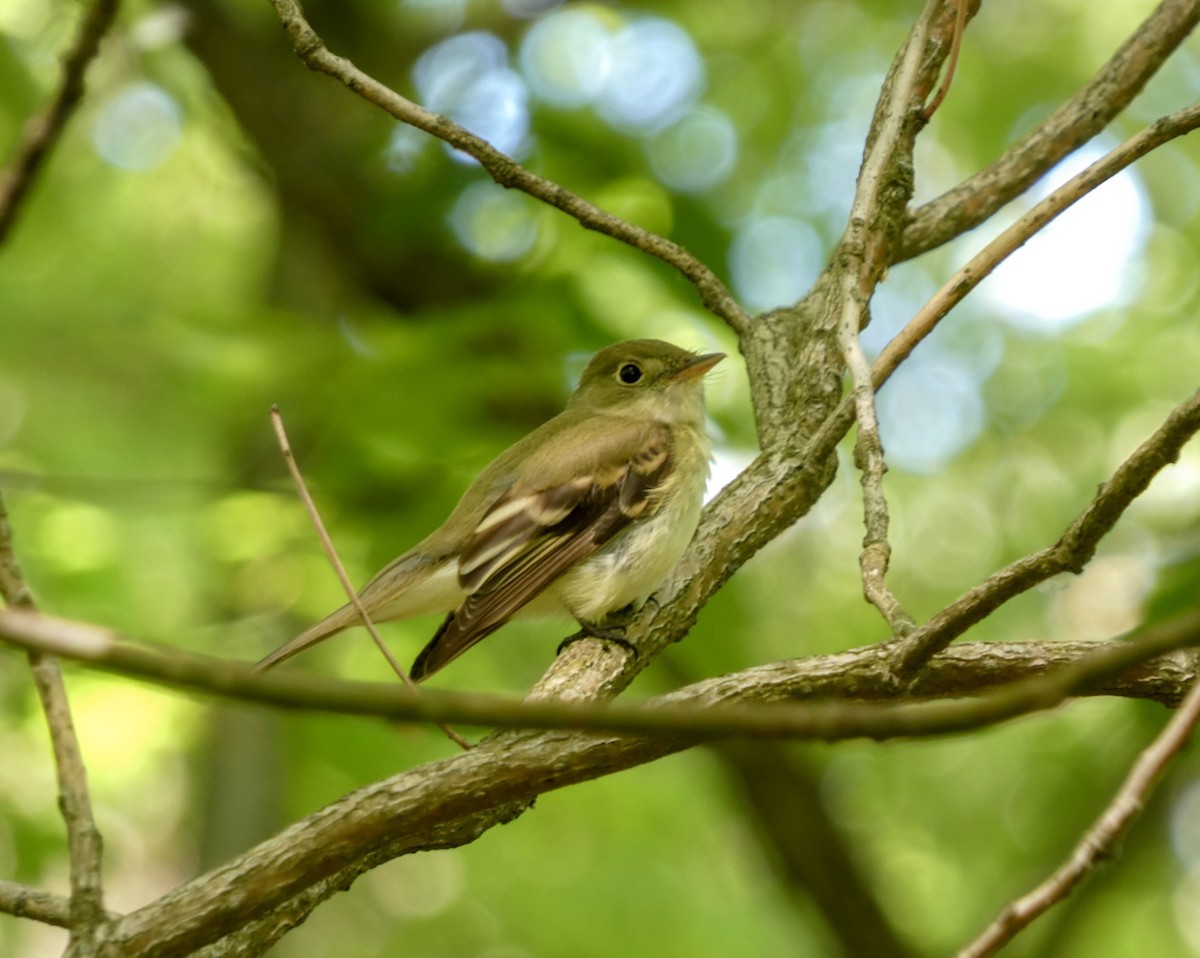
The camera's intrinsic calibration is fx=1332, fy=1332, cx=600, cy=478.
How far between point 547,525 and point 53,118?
9.72 feet

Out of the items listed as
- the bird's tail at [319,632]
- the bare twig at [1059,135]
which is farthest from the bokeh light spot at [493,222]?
the bird's tail at [319,632]

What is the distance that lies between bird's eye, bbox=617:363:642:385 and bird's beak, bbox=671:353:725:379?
0.19 metres

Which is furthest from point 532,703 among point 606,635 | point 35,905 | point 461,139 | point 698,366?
point 698,366

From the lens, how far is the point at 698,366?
6730mm

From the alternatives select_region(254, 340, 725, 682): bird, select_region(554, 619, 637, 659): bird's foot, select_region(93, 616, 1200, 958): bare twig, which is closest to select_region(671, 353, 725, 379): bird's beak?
select_region(254, 340, 725, 682): bird

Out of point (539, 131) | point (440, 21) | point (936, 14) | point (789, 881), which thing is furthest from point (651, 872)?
point (936, 14)

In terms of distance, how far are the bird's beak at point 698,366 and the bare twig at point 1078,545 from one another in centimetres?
355

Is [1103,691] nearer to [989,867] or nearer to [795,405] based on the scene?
[795,405]

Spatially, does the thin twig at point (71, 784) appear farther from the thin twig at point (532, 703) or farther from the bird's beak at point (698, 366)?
the bird's beak at point (698, 366)

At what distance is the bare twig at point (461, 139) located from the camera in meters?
4.14

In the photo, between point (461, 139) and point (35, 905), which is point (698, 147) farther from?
point (35, 905)

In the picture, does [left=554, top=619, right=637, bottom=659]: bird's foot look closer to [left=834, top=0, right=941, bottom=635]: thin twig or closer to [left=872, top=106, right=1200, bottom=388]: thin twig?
[left=834, top=0, right=941, bottom=635]: thin twig

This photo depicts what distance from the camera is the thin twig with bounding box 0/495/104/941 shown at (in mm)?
3002

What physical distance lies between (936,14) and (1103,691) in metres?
2.31
